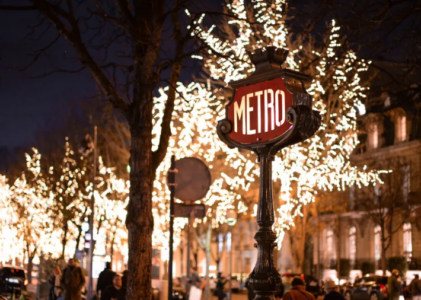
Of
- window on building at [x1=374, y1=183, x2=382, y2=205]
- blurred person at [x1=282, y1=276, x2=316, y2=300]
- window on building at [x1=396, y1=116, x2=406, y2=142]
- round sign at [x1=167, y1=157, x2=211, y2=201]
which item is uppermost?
window on building at [x1=396, y1=116, x2=406, y2=142]

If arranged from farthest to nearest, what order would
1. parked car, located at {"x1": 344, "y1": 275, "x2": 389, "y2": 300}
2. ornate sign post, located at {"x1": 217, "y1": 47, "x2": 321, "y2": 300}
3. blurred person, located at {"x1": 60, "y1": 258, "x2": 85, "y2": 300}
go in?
1. parked car, located at {"x1": 344, "y1": 275, "x2": 389, "y2": 300}
2. blurred person, located at {"x1": 60, "y1": 258, "x2": 85, "y2": 300}
3. ornate sign post, located at {"x1": 217, "y1": 47, "x2": 321, "y2": 300}

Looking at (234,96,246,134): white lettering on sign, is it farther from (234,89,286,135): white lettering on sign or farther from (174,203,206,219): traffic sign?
(174,203,206,219): traffic sign

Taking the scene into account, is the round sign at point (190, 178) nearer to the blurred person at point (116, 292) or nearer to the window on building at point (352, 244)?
the blurred person at point (116, 292)

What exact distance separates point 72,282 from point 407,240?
133ft

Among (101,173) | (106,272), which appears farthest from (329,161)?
(101,173)

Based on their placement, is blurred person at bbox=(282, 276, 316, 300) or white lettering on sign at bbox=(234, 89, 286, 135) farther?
blurred person at bbox=(282, 276, 316, 300)

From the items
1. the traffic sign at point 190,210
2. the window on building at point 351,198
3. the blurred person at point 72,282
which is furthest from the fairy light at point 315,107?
the window on building at point 351,198

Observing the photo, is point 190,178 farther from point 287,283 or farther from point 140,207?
point 287,283

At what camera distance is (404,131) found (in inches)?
2345

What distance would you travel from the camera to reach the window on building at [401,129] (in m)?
59.5

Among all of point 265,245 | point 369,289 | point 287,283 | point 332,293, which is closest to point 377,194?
point 369,289

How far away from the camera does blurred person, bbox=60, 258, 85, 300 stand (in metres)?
19.5

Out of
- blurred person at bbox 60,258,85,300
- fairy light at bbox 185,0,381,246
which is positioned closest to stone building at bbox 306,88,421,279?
fairy light at bbox 185,0,381,246

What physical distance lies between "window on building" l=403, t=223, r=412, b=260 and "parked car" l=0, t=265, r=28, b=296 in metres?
Result: 29.3
